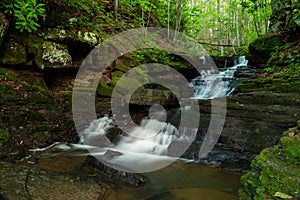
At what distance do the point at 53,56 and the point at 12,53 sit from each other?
3.40 feet

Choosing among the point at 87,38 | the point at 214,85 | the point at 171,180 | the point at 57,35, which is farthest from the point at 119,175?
the point at 214,85

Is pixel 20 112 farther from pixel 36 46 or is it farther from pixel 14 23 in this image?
pixel 14 23

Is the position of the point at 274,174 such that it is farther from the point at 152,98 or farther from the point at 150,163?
the point at 152,98

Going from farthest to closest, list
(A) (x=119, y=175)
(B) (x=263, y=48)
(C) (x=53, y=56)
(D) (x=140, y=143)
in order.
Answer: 1. (B) (x=263, y=48)
2. (C) (x=53, y=56)
3. (D) (x=140, y=143)
4. (A) (x=119, y=175)

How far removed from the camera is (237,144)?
496cm

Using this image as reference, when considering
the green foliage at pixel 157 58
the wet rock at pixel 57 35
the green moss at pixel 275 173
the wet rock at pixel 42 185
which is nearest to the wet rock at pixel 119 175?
the wet rock at pixel 42 185

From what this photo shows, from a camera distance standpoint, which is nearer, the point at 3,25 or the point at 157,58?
the point at 3,25

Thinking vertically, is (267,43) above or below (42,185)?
above

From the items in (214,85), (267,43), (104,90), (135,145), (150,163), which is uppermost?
(267,43)

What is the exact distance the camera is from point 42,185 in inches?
126

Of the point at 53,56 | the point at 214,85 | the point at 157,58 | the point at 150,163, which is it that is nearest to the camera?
the point at 150,163

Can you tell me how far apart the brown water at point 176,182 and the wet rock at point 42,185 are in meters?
0.30

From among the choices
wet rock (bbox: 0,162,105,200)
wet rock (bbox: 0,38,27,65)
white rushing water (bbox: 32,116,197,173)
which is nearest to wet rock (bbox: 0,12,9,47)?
wet rock (bbox: 0,38,27,65)

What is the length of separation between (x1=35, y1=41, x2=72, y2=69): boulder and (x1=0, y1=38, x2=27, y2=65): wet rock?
1.26ft
